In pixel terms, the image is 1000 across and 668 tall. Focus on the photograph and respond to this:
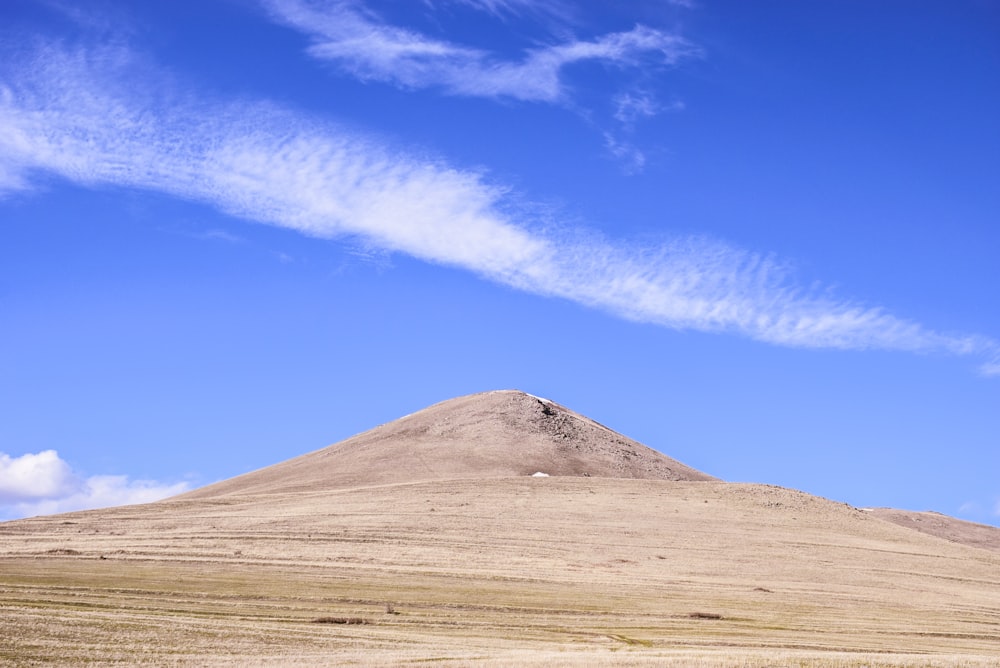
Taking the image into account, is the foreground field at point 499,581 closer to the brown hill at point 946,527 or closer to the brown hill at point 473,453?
the brown hill at point 473,453

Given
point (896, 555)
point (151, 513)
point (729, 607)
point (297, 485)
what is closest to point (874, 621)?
point (729, 607)

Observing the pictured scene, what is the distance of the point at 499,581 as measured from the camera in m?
51.8

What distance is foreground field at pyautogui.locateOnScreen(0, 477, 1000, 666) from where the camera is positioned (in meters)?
31.0

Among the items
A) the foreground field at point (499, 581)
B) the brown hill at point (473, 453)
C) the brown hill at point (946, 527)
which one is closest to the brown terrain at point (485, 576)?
the foreground field at point (499, 581)

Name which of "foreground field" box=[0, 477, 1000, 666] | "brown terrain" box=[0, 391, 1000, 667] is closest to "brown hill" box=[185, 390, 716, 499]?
"brown terrain" box=[0, 391, 1000, 667]

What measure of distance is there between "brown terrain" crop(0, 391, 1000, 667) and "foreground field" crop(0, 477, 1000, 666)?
0.65ft

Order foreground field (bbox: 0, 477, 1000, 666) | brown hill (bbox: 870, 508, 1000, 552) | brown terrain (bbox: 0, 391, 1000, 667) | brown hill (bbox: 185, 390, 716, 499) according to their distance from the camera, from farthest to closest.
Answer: brown hill (bbox: 870, 508, 1000, 552)
brown hill (bbox: 185, 390, 716, 499)
brown terrain (bbox: 0, 391, 1000, 667)
foreground field (bbox: 0, 477, 1000, 666)

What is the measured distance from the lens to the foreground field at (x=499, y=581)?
102 ft

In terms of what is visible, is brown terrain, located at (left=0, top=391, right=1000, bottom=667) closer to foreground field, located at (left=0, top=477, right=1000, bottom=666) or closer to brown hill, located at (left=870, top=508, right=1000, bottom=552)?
foreground field, located at (left=0, top=477, right=1000, bottom=666)

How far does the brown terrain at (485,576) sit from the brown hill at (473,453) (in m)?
0.67

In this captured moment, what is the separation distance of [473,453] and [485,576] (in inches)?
2220

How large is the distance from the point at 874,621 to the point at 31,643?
3596 centimetres

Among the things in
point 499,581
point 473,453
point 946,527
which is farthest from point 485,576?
point 946,527

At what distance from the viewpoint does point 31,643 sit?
87.9ft
